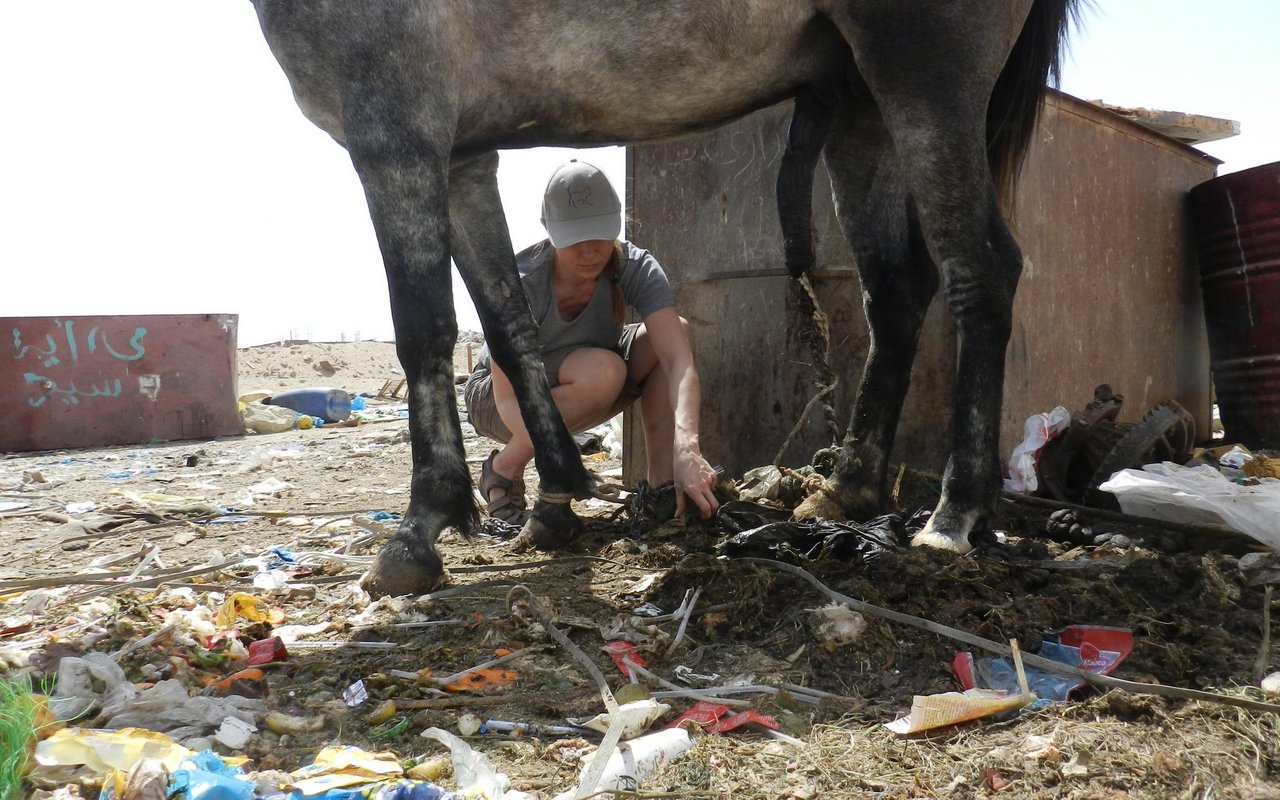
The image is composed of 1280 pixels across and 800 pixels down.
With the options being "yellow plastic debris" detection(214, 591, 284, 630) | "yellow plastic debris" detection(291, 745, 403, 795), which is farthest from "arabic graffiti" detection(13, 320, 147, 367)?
"yellow plastic debris" detection(291, 745, 403, 795)

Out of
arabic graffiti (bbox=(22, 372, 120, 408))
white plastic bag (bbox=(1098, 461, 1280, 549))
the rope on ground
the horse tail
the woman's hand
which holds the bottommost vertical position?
the rope on ground

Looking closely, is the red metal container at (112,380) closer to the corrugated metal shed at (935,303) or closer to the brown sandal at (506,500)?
the corrugated metal shed at (935,303)

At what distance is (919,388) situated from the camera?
162 inches

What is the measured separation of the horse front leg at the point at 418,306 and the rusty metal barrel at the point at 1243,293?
179 inches

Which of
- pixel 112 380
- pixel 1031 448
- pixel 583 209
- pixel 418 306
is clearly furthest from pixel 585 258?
pixel 112 380

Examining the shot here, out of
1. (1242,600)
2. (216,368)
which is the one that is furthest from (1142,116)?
(216,368)

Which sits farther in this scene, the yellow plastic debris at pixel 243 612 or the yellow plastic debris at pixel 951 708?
the yellow plastic debris at pixel 243 612

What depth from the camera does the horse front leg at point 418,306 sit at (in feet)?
8.82

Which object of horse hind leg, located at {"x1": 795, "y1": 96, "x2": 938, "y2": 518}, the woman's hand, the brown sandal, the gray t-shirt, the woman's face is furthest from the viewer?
the brown sandal

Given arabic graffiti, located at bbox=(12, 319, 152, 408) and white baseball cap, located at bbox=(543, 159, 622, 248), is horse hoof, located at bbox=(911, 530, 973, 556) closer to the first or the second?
white baseball cap, located at bbox=(543, 159, 622, 248)

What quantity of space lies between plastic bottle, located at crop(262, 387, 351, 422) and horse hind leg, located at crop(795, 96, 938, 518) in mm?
8298

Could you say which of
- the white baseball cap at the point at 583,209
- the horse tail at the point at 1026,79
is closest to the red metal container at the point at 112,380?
the white baseball cap at the point at 583,209

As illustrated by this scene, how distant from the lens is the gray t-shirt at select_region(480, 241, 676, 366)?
3.80 metres

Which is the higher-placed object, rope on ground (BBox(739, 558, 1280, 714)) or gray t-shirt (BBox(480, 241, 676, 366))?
gray t-shirt (BBox(480, 241, 676, 366))
